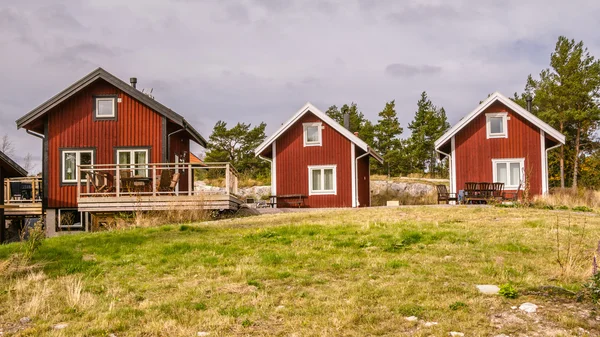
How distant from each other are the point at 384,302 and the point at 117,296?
12.2 ft

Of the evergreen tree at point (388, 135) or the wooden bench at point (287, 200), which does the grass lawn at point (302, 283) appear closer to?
the wooden bench at point (287, 200)

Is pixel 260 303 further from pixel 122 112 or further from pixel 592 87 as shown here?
pixel 592 87

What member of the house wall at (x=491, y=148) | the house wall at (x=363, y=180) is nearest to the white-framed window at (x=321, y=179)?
the house wall at (x=363, y=180)

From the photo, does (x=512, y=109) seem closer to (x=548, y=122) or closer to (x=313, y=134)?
(x=313, y=134)

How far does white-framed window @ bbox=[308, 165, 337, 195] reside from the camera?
2695cm

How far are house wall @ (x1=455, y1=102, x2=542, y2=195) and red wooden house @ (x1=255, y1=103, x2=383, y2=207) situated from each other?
4.87 metres

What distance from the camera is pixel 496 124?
2720cm

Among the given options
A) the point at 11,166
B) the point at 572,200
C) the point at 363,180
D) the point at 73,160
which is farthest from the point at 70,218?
the point at 572,200

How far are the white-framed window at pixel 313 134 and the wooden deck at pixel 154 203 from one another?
26.7 feet

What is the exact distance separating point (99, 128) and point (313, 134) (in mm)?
9987

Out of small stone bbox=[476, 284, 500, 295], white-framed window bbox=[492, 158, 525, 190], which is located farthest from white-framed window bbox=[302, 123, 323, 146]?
small stone bbox=[476, 284, 500, 295]

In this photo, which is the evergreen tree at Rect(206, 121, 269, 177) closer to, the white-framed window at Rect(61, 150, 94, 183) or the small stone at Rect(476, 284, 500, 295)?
the white-framed window at Rect(61, 150, 94, 183)

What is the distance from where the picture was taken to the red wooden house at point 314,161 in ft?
87.9

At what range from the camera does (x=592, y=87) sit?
4366cm
